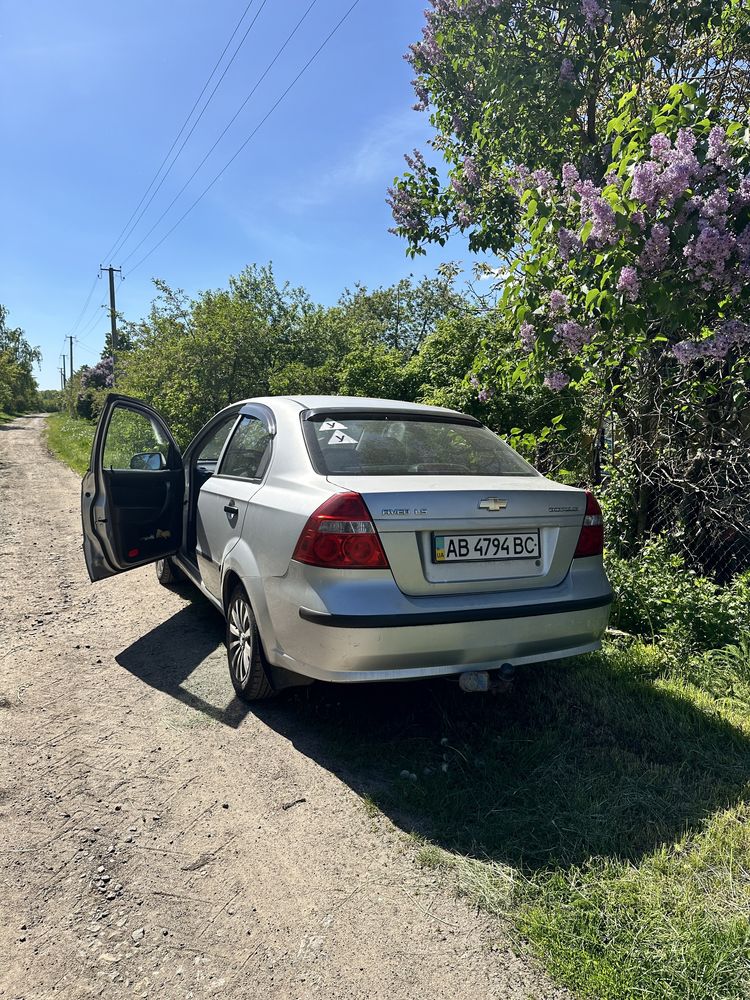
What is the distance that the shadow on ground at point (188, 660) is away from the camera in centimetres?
368

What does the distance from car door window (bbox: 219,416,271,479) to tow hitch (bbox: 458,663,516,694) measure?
1.64 meters

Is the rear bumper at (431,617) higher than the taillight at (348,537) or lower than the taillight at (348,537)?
lower

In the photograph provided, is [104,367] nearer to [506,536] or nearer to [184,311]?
[184,311]

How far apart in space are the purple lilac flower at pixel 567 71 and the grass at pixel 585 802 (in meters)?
4.97

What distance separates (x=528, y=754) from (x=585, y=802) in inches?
16.0

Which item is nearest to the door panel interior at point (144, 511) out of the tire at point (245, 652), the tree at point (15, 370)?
the tire at point (245, 652)

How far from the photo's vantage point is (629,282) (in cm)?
411

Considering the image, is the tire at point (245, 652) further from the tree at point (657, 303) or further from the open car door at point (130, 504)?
the tree at point (657, 303)

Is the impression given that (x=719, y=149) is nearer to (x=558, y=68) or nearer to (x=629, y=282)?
(x=629, y=282)

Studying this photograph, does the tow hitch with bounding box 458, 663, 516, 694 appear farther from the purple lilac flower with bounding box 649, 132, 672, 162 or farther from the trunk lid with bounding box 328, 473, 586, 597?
the purple lilac flower with bounding box 649, 132, 672, 162

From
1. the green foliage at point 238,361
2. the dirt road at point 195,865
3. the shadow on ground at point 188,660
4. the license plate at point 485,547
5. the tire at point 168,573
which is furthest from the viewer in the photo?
the green foliage at point 238,361

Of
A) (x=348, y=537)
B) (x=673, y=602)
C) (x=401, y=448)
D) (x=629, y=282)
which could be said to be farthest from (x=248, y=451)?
(x=673, y=602)

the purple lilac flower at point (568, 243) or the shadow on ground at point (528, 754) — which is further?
the purple lilac flower at point (568, 243)

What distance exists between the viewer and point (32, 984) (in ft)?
6.16
